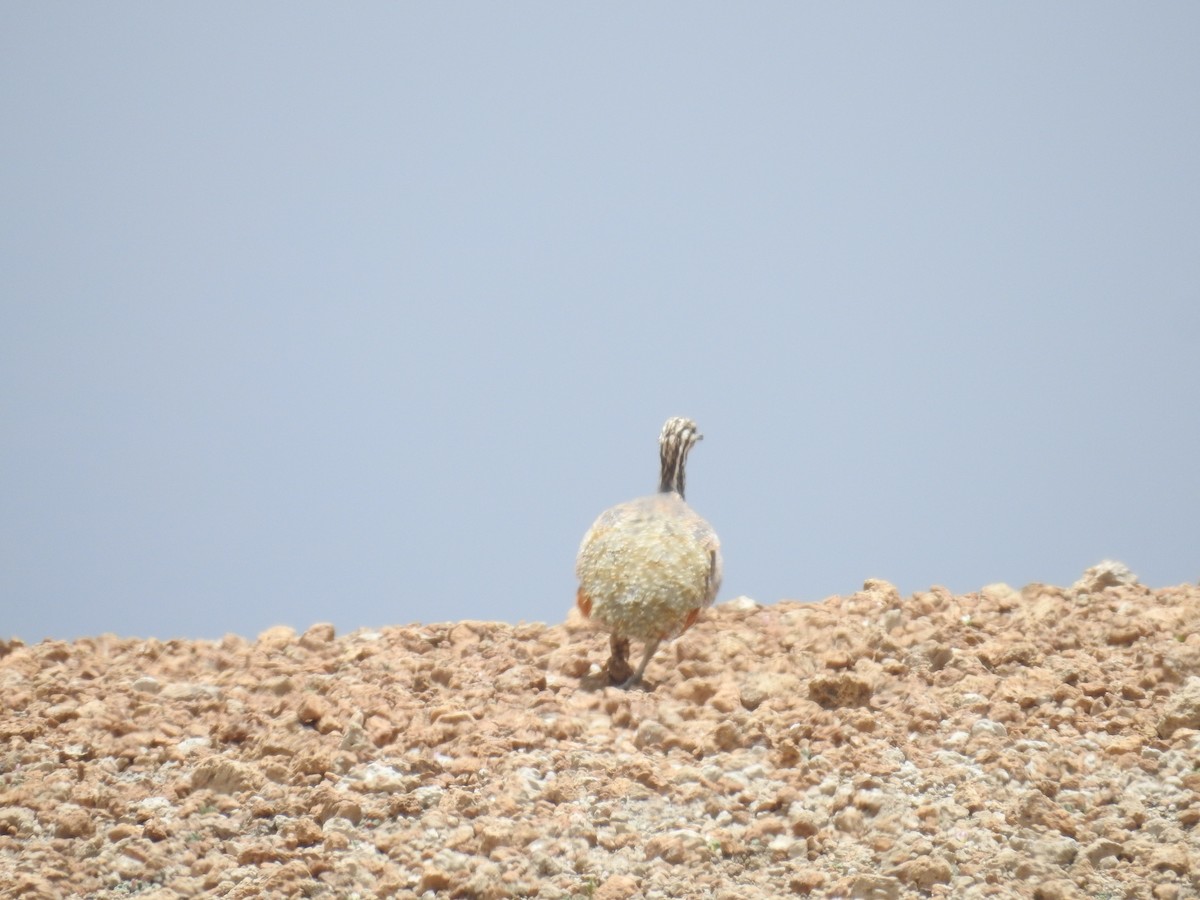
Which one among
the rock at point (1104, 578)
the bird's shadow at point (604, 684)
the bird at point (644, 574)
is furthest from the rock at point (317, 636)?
the rock at point (1104, 578)

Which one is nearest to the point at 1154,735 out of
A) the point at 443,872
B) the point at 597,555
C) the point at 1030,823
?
the point at 1030,823

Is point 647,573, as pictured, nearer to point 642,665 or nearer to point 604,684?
point 642,665

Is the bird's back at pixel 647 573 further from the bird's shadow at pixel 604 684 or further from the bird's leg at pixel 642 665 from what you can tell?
the bird's shadow at pixel 604 684

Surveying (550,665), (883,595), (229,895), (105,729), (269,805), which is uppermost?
(883,595)

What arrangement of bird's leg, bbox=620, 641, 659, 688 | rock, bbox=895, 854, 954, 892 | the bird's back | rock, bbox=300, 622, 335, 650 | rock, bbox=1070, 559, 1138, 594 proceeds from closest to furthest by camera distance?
1. rock, bbox=895, 854, 954, 892
2. the bird's back
3. bird's leg, bbox=620, 641, 659, 688
4. rock, bbox=300, 622, 335, 650
5. rock, bbox=1070, 559, 1138, 594

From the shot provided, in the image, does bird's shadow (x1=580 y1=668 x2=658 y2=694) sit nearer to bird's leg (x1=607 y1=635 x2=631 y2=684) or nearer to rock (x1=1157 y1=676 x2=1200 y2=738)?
bird's leg (x1=607 y1=635 x2=631 y2=684)

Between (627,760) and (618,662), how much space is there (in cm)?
123

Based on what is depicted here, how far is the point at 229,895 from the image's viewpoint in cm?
802

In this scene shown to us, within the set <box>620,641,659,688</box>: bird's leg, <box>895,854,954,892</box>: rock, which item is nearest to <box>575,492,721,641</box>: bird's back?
<box>620,641,659,688</box>: bird's leg

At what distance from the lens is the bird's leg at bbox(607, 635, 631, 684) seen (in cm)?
1043

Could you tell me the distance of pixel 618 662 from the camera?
10.5 m

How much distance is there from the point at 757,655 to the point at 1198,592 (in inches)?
147

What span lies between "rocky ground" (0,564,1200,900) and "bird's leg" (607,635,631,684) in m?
0.20

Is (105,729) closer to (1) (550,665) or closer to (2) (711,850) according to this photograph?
(1) (550,665)
